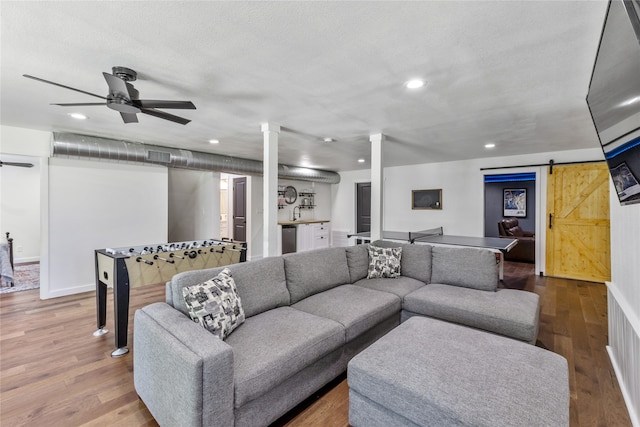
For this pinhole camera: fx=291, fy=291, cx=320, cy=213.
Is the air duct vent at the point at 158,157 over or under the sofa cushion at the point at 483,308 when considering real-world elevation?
over

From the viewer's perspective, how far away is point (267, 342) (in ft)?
5.71

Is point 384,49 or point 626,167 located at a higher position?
point 384,49

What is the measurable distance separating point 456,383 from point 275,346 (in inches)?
37.7

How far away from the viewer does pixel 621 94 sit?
1197 millimetres

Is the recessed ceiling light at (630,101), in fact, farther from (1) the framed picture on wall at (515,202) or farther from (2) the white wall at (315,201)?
(1) the framed picture on wall at (515,202)

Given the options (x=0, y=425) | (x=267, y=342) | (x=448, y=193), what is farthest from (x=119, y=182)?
(x=448, y=193)

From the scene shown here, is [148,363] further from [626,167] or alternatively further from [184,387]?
[626,167]

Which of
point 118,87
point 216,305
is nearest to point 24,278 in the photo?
point 118,87

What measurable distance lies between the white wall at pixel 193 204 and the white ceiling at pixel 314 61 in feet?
8.53

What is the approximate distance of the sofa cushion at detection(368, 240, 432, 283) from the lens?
10.5 ft

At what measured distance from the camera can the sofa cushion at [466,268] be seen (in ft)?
9.20

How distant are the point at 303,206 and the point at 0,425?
6.52 meters

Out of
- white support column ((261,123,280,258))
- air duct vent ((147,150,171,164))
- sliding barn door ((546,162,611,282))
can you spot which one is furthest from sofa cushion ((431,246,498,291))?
air duct vent ((147,150,171,164))

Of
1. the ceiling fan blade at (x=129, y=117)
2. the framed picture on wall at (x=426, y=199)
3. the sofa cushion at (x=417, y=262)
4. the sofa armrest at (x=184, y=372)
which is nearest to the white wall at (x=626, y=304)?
the sofa cushion at (x=417, y=262)
